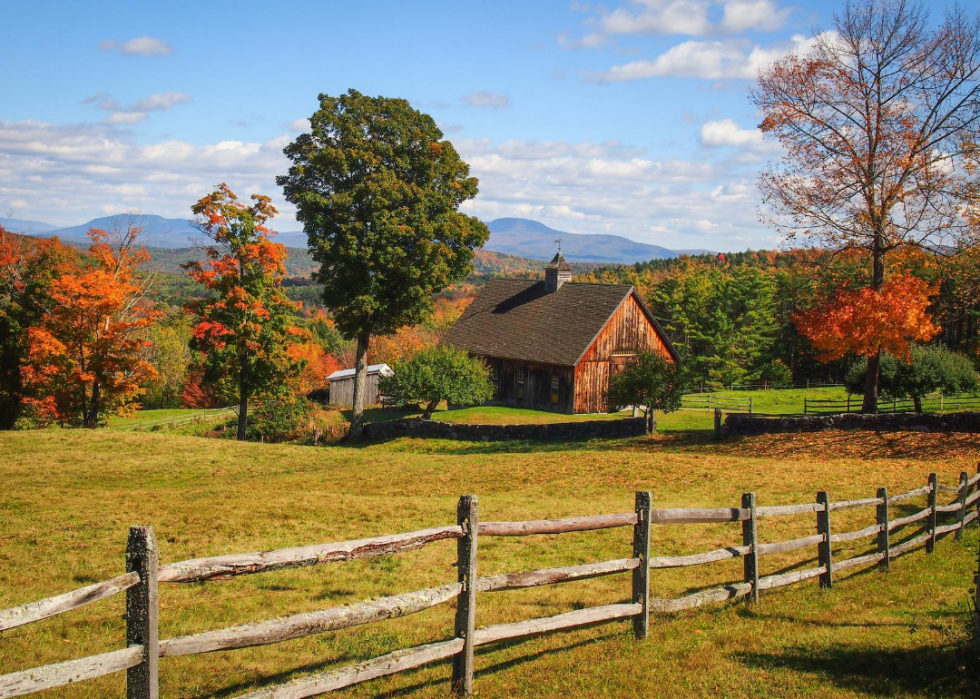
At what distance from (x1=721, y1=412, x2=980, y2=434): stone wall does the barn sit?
1396 cm

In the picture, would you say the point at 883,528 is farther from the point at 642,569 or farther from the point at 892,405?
the point at 892,405

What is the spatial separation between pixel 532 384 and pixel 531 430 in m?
12.5

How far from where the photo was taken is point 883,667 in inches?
288

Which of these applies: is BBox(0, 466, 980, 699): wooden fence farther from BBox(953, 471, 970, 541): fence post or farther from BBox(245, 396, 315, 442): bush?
BBox(245, 396, 315, 442): bush

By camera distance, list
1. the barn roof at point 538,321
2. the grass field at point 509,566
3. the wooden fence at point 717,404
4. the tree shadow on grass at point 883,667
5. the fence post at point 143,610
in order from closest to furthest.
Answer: the fence post at point 143,610 → the tree shadow on grass at point 883,667 → the grass field at point 509,566 → the barn roof at point 538,321 → the wooden fence at point 717,404

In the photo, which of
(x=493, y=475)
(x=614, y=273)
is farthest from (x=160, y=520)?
(x=614, y=273)

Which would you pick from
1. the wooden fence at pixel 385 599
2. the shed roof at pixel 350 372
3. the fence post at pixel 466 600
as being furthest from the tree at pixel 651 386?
the fence post at pixel 466 600

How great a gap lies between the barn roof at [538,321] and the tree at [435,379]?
566 centimetres

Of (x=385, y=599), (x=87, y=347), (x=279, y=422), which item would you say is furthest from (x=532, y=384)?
(x=385, y=599)

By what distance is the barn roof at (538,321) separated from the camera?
45.9 m

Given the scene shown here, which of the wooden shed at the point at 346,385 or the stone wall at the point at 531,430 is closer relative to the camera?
the stone wall at the point at 531,430

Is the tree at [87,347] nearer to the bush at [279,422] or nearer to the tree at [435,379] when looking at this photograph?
the bush at [279,422]

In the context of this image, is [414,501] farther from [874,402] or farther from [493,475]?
[874,402]

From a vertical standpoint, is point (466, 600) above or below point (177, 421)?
above
